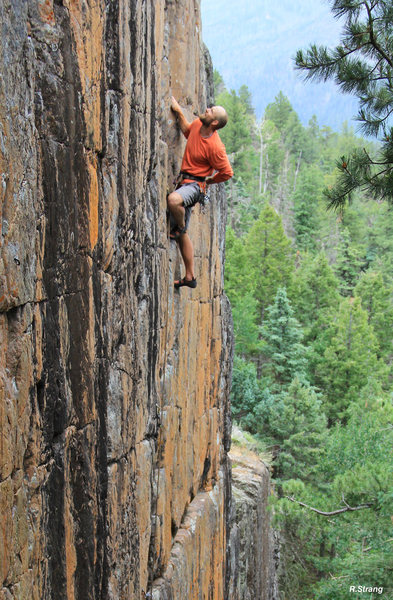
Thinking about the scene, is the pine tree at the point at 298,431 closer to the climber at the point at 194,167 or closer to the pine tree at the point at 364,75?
the pine tree at the point at 364,75

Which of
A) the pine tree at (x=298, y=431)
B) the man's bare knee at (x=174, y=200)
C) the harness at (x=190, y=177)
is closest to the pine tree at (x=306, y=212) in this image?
the pine tree at (x=298, y=431)

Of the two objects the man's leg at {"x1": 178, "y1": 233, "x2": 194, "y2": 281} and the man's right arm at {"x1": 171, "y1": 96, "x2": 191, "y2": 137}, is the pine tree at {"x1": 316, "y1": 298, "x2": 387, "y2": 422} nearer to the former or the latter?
the man's leg at {"x1": 178, "y1": 233, "x2": 194, "y2": 281}

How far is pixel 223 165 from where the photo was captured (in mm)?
7773

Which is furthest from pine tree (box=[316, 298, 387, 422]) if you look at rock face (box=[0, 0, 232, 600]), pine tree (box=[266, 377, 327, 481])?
rock face (box=[0, 0, 232, 600])

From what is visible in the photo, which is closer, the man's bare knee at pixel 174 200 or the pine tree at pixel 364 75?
the man's bare knee at pixel 174 200

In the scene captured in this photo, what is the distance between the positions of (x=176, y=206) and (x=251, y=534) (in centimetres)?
991

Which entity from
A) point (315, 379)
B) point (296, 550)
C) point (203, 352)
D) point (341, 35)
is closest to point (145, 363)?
point (203, 352)

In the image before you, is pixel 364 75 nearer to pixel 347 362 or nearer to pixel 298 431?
pixel 298 431

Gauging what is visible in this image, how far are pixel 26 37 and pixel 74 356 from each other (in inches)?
86.2

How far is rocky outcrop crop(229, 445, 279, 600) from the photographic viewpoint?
1327 centimetres

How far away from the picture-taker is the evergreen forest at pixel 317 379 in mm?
10758

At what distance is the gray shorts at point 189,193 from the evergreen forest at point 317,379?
75.9 inches

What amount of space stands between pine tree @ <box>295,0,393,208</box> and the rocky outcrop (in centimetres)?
726

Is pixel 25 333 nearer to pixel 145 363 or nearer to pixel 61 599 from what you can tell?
pixel 61 599
